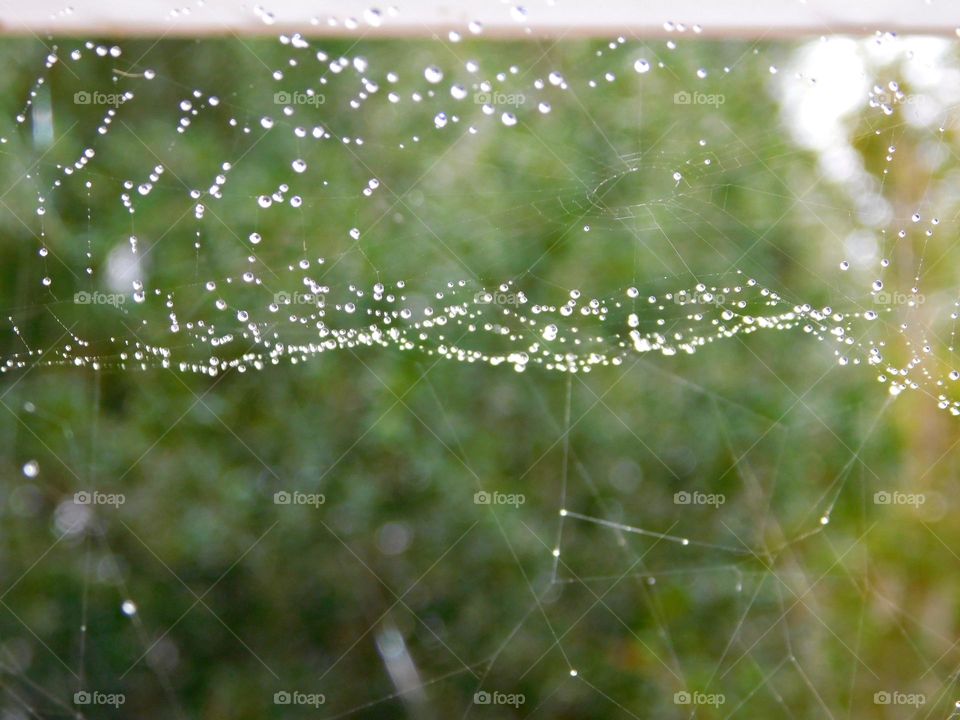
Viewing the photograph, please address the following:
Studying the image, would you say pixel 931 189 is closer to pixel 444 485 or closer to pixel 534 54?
pixel 534 54

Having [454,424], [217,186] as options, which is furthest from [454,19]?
[454,424]

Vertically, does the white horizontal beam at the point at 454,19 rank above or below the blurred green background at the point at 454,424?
above

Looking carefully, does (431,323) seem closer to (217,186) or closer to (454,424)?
(454,424)

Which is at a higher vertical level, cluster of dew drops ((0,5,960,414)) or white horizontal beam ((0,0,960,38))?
white horizontal beam ((0,0,960,38))

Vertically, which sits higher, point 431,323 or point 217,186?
point 217,186

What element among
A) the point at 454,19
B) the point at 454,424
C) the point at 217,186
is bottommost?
the point at 454,424
